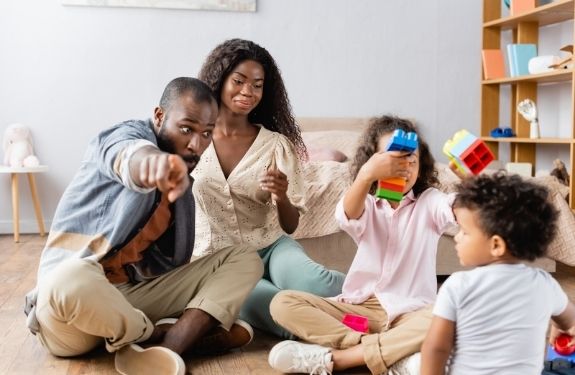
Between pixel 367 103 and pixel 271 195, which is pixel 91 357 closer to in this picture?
pixel 271 195

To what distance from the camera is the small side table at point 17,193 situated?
3801mm

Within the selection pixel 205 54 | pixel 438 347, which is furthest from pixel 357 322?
pixel 205 54

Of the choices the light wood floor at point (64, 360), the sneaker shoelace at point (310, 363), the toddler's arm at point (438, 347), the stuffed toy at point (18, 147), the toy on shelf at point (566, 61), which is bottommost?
the light wood floor at point (64, 360)

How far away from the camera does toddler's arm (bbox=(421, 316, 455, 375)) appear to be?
127 centimetres

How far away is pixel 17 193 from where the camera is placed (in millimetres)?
3922

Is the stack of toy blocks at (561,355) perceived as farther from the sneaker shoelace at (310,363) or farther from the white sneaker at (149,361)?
the white sneaker at (149,361)

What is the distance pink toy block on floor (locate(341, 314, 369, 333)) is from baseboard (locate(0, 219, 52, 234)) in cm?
277

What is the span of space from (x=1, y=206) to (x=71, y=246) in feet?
8.55

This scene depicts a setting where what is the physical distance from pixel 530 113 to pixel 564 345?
300cm

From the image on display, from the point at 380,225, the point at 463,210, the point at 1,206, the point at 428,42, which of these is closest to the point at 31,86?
the point at 1,206

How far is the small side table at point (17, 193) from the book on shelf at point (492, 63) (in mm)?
2518

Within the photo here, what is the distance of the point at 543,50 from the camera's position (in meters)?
4.31

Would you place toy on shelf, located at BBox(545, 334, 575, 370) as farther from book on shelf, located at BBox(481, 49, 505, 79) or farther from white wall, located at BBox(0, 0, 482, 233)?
book on shelf, located at BBox(481, 49, 505, 79)

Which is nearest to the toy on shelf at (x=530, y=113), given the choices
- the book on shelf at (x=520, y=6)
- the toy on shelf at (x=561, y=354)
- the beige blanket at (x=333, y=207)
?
the book on shelf at (x=520, y=6)
